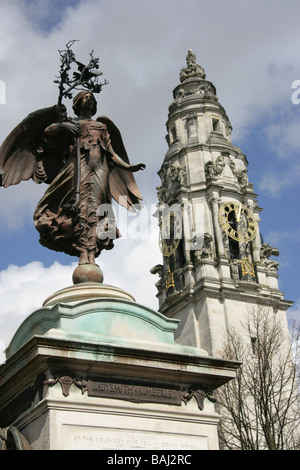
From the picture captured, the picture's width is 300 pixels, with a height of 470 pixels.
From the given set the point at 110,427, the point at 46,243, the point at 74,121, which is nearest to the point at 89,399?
the point at 110,427

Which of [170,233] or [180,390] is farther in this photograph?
[170,233]

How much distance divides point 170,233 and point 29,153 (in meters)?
44.8

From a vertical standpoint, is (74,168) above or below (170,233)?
below

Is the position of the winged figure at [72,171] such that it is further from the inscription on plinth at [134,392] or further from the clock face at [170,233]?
the clock face at [170,233]

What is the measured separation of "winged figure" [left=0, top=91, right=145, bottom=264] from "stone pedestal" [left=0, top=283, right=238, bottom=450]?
101 centimetres

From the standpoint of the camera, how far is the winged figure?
26.9 ft

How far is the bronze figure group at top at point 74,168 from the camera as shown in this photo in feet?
26.9

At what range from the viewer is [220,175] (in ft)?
176

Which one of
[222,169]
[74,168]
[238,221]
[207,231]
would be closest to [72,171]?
[74,168]

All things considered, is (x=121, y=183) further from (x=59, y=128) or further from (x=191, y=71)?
(x=191, y=71)

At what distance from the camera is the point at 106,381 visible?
661 cm

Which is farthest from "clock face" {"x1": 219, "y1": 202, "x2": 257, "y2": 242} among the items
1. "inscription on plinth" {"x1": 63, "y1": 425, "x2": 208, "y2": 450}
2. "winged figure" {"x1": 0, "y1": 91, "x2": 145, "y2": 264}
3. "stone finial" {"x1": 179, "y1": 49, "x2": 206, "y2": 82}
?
"inscription on plinth" {"x1": 63, "y1": 425, "x2": 208, "y2": 450}

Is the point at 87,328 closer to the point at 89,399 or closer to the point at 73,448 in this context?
the point at 89,399

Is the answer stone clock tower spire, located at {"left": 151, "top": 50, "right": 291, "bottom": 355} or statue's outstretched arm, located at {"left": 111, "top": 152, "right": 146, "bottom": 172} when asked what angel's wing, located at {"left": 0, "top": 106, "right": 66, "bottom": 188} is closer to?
statue's outstretched arm, located at {"left": 111, "top": 152, "right": 146, "bottom": 172}
